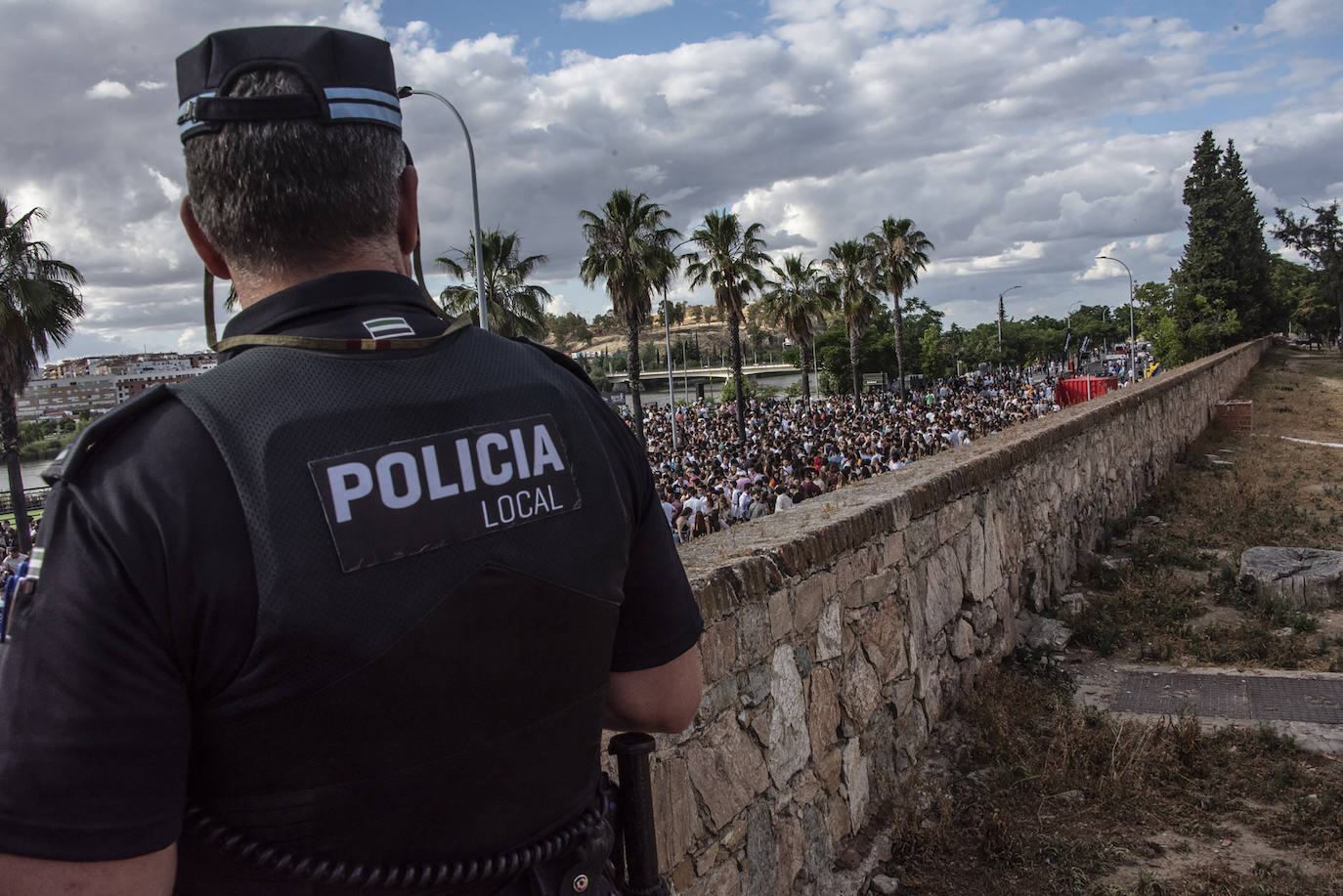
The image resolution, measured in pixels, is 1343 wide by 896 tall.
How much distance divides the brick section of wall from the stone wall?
15.8m

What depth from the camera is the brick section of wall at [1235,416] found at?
19.0m

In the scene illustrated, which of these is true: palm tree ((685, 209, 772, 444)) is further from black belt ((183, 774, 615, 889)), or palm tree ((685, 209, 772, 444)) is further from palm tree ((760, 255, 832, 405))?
black belt ((183, 774, 615, 889))

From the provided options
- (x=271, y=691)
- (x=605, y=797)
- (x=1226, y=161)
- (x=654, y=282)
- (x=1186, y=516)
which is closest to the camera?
(x=271, y=691)

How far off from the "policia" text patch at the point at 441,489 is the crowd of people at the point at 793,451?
1.18m

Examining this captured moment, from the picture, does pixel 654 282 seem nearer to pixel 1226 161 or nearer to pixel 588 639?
pixel 588 639

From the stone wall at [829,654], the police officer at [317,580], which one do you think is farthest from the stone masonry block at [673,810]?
the police officer at [317,580]

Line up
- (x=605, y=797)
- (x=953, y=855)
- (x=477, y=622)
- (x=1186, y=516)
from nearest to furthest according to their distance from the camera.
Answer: (x=477, y=622) → (x=605, y=797) → (x=953, y=855) → (x=1186, y=516)

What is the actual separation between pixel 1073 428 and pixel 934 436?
14.9 m

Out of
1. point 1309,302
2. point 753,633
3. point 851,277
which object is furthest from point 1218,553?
point 1309,302

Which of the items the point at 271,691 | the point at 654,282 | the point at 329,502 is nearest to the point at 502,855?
the point at 271,691

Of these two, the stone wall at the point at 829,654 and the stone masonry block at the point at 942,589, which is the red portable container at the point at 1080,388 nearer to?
the stone wall at the point at 829,654

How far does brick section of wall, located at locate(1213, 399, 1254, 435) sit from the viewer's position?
19.0 metres

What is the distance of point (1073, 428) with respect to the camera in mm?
7809

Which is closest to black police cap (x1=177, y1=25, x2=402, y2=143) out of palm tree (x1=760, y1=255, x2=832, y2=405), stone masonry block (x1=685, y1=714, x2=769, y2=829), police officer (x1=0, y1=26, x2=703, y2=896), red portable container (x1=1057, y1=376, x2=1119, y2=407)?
police officer (x1=0, y1=26, x2=703, y2=896)
